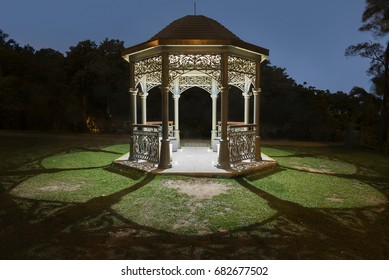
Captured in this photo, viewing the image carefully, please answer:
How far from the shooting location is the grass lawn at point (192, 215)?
394cm

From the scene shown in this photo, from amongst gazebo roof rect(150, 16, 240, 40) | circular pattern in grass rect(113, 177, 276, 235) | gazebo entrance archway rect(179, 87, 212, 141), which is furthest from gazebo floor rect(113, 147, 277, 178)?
gazebo entrance archway rect(179, 87, 212, 141)

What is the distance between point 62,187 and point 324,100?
17233 millimetres

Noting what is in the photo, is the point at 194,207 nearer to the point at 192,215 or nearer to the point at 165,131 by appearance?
the point at 192,215

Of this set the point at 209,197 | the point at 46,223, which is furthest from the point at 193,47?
the point at 46,223

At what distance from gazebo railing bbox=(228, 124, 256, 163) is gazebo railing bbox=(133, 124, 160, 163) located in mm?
2052

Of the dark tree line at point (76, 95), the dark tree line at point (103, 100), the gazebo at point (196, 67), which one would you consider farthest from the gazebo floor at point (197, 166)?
the dark tree line at point (76, 95)

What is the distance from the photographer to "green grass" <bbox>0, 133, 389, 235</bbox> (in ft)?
16.9

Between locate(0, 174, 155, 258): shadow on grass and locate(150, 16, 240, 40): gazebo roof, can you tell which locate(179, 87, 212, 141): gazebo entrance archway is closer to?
locate(150, 16, 240, 40): gazebo roof

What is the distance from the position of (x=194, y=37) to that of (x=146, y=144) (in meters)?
3.30

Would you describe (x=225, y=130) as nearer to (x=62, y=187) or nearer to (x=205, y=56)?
(x=205, y=56)

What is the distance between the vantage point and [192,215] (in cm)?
523

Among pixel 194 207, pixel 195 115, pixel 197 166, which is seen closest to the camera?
pixel 194 207

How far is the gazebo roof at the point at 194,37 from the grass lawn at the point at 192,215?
3.43 m

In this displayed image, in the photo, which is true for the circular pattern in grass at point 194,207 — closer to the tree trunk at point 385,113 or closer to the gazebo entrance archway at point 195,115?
the tree trunk at point 385,113
